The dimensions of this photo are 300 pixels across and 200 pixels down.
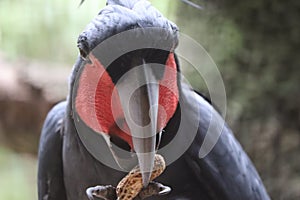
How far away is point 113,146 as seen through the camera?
945 millimetres

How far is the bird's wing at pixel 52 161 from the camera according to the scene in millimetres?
1210

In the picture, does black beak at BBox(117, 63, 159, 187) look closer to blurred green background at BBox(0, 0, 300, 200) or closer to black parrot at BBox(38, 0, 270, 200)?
black parrot at BBox(38, 0, 270, 200)

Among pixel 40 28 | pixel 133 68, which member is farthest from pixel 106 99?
pixel 40 28

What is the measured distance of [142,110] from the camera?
848mm

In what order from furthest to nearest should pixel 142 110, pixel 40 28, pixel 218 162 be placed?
pixel 40 28
pixel 218 162
pixel 142 110

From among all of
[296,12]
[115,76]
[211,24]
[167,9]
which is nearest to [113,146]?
[115,76]

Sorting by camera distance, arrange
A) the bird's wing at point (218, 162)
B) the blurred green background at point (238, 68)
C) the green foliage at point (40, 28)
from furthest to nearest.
Answer: 1. the blurred green background at point (238, 68)
2. the green foliage at point (40, 28)
3. the bird's wing at point (218, 162)

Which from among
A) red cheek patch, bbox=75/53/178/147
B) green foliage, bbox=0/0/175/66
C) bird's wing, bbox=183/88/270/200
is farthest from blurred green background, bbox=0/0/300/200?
red cheek patch, bbox=75/53/178/147

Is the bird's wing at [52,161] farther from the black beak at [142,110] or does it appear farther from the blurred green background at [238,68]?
the blurred green background at [238,68]

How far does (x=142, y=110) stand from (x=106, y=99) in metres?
0.09

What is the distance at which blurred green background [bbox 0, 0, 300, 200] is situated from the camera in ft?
5.65

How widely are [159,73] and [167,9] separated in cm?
26

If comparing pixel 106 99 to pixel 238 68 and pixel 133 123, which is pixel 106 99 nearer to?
pixel 133 123

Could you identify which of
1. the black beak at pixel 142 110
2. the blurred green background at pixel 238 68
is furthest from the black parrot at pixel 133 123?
the blurred green background at pixel 238 68
